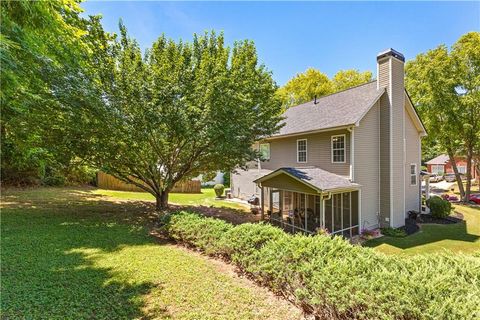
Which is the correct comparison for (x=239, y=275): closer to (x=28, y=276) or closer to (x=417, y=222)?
(x=28, y=276)

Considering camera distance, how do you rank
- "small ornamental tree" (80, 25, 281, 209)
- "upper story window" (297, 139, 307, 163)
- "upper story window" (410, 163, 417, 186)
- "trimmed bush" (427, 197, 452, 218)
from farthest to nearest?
1. "upper story window" (410, 163, 417, 186)
2. "trimmed bush" (427, 197, 452, 218)
3. "upper story window" (297, 139, 307, 163)
4. "small ornamental tree" (80, 25, 281, 209)

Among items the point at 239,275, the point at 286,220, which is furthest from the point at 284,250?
the point at 286,220

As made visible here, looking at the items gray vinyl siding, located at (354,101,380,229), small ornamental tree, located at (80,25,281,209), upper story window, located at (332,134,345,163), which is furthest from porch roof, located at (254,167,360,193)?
small ornamental tree, located at (80,25,281,209)

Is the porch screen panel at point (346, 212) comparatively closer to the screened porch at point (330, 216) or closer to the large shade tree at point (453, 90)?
the screened porch at point (330, 216)

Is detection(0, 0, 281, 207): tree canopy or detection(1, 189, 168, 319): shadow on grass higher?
detection(0, 0, 281, 207): tree canopy

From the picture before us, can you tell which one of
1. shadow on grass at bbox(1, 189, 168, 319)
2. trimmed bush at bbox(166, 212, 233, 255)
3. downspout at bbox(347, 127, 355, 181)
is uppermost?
downspout at bbox(347, 127, 355, 181)

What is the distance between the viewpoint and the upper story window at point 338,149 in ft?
42.5

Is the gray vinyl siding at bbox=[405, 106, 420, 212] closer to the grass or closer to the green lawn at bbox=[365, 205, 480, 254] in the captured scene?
the green lawn at bbox=[365, 205, 480, 254]

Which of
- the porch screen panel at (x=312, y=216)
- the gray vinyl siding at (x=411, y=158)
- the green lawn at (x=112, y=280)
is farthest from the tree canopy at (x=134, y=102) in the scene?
the gray vinyl siding at (x=411, y=158)

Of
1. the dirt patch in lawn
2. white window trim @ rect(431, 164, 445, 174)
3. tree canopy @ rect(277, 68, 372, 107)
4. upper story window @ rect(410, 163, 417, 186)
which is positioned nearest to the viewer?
the dirt patch in lawn

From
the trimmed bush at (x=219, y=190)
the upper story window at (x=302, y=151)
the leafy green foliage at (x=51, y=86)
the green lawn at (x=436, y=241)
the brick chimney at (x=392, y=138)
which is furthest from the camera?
the trimmed bush at (x=219, y=190)

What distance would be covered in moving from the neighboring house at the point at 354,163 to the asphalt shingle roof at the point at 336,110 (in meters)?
0.07

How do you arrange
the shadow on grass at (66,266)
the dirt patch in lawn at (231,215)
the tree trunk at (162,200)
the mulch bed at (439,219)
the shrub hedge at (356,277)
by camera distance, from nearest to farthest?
the shrub hedge at (356,277) < the shadow on grass at (66,266) < the dirt patch in lawn at (231,215) < the tree trunk at (162,200) < the mulch bed at (439,219)

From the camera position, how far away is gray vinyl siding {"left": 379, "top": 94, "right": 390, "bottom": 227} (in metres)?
13.4
